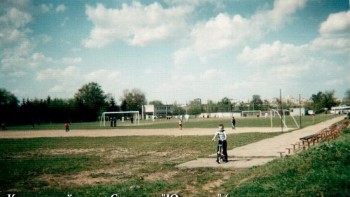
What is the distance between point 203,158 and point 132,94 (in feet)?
479

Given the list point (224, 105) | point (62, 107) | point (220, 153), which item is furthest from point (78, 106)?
point (220, 153)

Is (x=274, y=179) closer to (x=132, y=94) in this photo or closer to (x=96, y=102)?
Answer: (x=96, y=102)

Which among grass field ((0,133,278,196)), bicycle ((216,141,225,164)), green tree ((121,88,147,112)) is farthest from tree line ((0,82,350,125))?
bicycle ((216,141,225,164))

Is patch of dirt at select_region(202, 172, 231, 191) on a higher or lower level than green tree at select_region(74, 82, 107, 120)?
lower

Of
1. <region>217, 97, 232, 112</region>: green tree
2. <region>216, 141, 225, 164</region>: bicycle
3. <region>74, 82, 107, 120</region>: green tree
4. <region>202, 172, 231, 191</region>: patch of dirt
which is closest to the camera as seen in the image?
<region>202, 172, 231, 191</region>: patch of dirt

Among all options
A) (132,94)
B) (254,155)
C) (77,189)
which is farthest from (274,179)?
(132,94)

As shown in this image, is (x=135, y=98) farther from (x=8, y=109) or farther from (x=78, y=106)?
(x=8, y=109)

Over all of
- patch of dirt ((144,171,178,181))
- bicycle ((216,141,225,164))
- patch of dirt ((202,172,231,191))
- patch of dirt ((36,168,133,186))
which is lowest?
patch of dirt ((36,168,133,186))

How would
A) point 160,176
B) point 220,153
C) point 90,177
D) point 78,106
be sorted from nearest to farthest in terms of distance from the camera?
1. point 160,176
2. point 90,177
3. point 220,153
4. point 78,106

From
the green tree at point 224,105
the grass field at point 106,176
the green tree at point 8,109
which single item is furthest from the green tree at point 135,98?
the grass field at point 106,176

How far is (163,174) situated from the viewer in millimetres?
13164

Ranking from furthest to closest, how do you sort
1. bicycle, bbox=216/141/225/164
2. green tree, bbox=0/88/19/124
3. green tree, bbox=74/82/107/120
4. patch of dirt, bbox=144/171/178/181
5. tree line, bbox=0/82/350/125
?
1. green tree, bbox=74/82/107/120
2. tree line, bbox=0/82/350/125
3. green tree, bbox=0/88/19/124
4. bicycle, bbox=216/141/225/164
5. patch of dirt, bbox=144/171/178/181

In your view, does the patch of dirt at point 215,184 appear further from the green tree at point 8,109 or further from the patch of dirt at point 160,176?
the green tree at point 8,109

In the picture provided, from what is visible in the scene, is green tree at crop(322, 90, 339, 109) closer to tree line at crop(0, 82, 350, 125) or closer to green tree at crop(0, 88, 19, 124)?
tree line at crop(0, 82, 350, 125)
